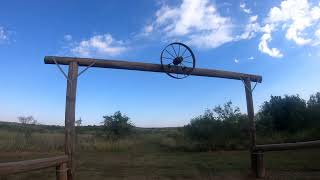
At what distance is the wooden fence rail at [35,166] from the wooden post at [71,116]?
262mm

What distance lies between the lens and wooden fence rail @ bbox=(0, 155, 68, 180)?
13.7 ft

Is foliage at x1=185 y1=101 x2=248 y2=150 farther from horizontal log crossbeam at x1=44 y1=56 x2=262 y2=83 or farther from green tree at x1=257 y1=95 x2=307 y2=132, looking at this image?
horizontal log crossbeam at x1=44 y1=56 x2=262 y2=83

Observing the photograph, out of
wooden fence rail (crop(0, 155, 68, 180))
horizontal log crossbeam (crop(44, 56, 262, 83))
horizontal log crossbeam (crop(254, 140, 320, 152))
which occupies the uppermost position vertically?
Result: horizontal log crossbeam (crop(44, 56, 262, 83))

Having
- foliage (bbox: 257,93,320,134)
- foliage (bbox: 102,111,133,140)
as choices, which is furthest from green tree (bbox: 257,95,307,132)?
foliage (bbox: 102,111,133,140)

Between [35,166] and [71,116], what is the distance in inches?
93.9

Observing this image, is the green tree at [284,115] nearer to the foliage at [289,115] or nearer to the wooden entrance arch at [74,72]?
the foliage at [289,115]

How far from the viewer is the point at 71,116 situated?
749 centimetres

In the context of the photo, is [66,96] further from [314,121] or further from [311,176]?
[314,121]

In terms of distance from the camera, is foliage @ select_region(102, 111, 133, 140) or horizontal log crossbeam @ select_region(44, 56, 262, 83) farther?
foliage @ select_region(102, 111, 133, 140)

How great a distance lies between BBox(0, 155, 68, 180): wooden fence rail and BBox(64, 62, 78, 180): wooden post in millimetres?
262

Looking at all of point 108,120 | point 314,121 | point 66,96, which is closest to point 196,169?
point 66,96

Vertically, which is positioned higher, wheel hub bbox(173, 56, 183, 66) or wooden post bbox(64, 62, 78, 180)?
wheel hub bbox(173, 56, 183, 66)

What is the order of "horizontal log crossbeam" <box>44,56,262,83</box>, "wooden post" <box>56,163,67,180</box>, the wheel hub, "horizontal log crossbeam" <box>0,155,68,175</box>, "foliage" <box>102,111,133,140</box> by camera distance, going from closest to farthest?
"horizontal log crossbeam" <box>0,155,68,175</box> < "wooden post" <box>56,163,67,180</box> < "horizontal log crossbeam" <box>44,56,262,83</box> < the wheel hub < "foliage" <box>102,111,133,140</box>

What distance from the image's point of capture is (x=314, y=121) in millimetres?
21516
